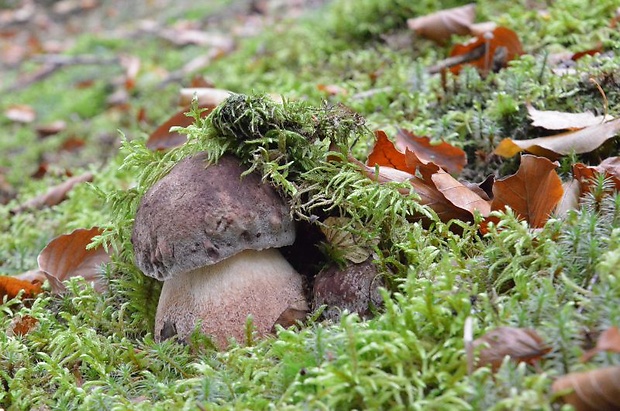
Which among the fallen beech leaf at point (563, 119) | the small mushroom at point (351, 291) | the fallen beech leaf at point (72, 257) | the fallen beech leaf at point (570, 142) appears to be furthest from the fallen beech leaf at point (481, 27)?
the fallen beech leaf at point (72, 257)

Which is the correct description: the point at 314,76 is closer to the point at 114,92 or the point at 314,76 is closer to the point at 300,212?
the point at 300,212

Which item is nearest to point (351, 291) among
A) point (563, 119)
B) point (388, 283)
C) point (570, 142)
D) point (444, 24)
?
point (388, 283)

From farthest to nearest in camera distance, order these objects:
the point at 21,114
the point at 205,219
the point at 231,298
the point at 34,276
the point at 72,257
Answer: the point at 21,114 → the point at 34,276 → the point at 72,257 → the point at 231,298 → the point at 205,219

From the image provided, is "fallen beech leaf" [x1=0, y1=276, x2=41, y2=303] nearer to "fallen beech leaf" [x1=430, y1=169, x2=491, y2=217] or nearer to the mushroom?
the mushroom

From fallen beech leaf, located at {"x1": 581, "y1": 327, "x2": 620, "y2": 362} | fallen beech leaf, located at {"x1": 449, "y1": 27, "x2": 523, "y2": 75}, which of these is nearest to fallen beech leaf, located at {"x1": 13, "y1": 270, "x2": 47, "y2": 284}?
fallen beech leaf, located at {"x1": 581, "y1": 327, "x2": 620, "y2": 362}

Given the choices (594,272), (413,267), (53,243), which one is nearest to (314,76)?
(53,243)

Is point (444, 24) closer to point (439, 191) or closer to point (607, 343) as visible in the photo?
point (439, 191)
